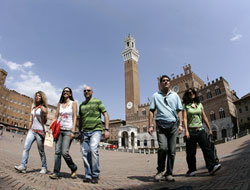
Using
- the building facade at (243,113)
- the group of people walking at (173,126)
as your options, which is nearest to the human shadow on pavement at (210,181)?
the group of people walking at (173,126)

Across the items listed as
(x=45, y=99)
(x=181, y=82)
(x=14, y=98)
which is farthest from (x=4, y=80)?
(x=45, y=99)

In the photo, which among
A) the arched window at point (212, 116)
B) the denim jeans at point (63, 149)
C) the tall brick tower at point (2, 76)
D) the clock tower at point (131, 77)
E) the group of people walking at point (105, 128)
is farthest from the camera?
the clock tower at point (131, 77)

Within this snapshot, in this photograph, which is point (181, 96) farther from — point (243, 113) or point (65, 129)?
point (65, 129)

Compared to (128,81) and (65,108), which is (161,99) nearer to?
(65,108)

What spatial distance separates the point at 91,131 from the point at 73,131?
472 mm

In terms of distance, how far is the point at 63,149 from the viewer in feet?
12.4

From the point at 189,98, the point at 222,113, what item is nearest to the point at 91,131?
the point at 189,98

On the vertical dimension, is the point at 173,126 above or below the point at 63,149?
above

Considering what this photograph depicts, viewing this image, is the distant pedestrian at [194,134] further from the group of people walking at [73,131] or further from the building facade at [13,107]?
the building facade at [13,107]

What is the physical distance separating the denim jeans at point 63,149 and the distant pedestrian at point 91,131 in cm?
33

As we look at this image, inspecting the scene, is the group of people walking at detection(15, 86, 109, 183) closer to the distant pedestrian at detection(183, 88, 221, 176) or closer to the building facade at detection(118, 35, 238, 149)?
the distant pedestrian at detection(183, 88, 221, 176)

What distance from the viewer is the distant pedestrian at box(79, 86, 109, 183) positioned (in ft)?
11.7

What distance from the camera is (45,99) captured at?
4.64 m

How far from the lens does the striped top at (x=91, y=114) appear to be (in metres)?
3.88
